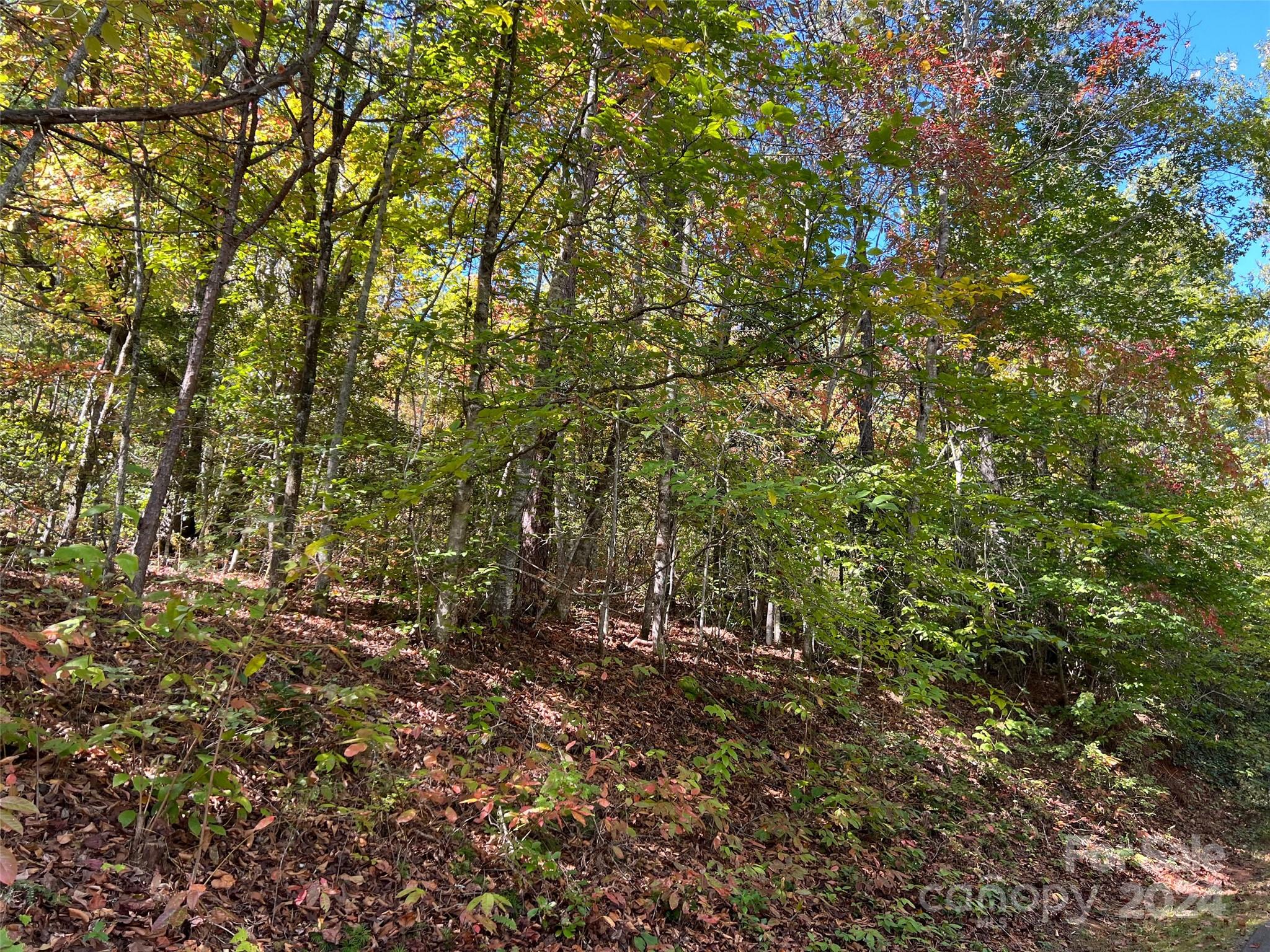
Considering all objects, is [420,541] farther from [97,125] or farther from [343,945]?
[97,125]

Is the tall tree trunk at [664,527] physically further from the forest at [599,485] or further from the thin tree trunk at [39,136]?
the thin tree trunk at [39,136]

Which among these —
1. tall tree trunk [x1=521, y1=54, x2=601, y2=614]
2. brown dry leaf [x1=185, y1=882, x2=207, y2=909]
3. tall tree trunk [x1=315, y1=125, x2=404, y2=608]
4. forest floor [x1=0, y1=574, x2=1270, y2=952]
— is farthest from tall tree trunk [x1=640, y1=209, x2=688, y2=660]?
brown dry leaf [x1=185, y1=882, x2=207, y2=909]

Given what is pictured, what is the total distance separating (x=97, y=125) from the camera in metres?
5.39

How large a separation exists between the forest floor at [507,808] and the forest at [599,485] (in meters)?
0.04

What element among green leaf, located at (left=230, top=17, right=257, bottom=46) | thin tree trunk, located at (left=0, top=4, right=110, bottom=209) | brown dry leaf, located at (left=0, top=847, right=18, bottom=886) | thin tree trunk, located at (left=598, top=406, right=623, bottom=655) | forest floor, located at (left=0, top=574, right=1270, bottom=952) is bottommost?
forest floor, located at (left=0, top=574, right=1270, bottom=952)

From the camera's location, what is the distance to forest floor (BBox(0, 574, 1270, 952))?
330 centimetres

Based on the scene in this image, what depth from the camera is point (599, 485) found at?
8.61 meters

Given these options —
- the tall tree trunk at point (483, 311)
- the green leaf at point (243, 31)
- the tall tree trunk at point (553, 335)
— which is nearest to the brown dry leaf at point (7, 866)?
the green leaf at point (243, 31)

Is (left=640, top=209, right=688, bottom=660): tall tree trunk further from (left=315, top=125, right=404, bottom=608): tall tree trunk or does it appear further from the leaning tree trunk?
(left=315, top=125, right=404, bottom=608): tall tree trunk

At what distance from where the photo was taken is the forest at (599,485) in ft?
12.1

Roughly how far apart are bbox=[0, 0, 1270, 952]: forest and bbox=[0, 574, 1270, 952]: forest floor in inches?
1.6

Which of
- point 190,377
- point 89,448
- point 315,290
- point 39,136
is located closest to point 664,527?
point 315,290

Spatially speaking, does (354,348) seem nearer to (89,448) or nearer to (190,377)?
(190,377)

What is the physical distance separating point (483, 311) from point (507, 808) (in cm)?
407
